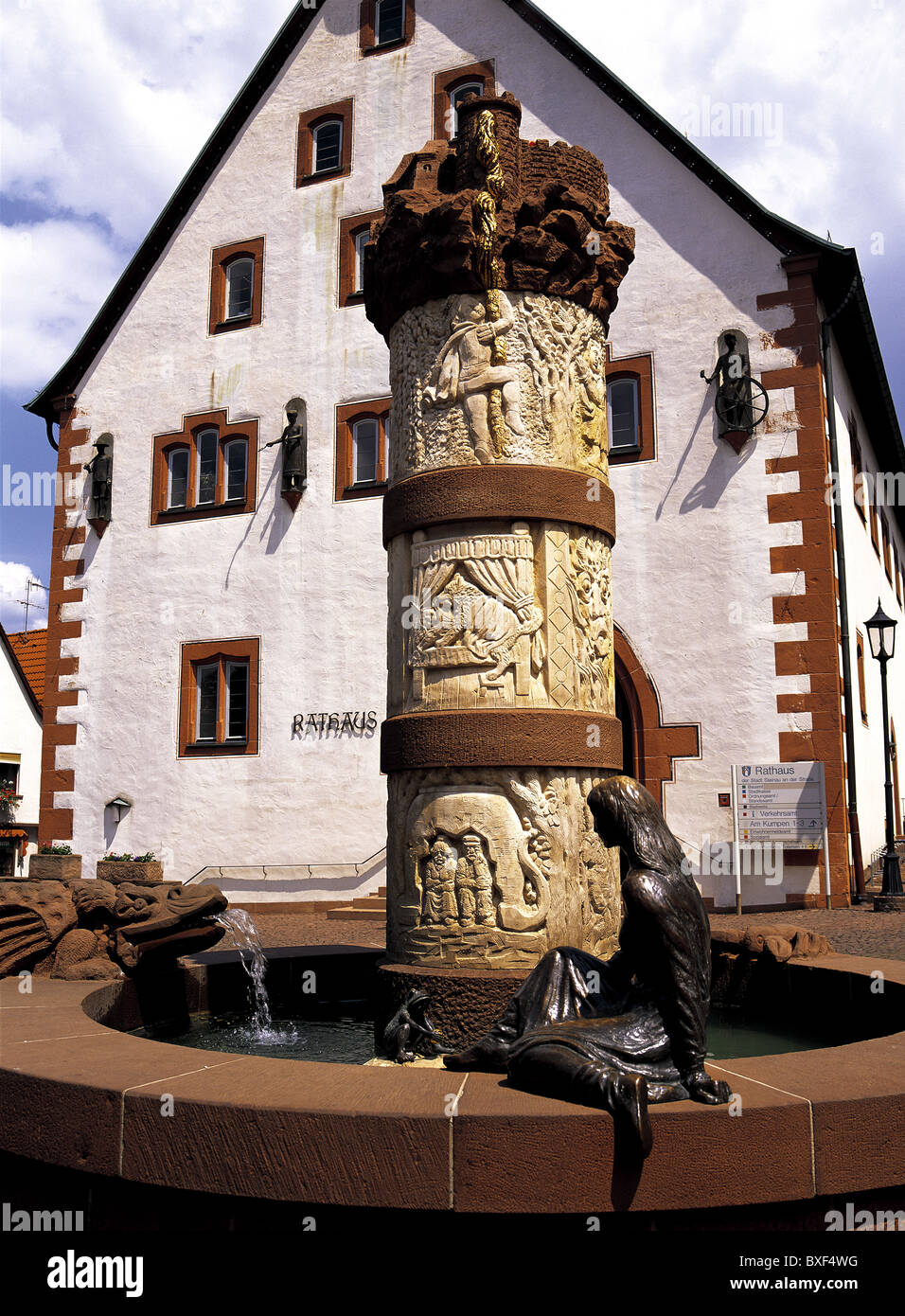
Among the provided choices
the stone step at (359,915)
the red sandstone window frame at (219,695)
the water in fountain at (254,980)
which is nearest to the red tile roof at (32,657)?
the red sandstone window frame at (219,695)

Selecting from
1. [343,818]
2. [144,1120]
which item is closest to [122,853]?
[343,818]

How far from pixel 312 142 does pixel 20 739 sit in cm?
1710

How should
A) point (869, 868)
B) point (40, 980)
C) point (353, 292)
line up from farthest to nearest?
point (353, 292), point (869, 868), point (40, 980)

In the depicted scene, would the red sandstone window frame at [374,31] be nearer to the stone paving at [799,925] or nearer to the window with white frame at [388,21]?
the window with white frame at [388,21]

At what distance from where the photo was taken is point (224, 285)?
18.9 metres

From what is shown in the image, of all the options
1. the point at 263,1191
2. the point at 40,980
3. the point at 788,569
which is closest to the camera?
the point at 263,1191

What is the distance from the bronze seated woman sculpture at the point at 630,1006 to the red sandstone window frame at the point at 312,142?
16258mm

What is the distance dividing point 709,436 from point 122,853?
10610 mm

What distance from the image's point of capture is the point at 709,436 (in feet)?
48.5

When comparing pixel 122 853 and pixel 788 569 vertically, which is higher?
pixel 788 569

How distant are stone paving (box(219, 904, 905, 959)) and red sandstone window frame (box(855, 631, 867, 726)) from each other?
398 cm

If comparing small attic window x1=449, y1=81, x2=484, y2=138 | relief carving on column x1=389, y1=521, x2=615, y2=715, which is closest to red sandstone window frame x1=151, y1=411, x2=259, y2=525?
small attic window x1=449, y1=81, x2=484, y2=138
